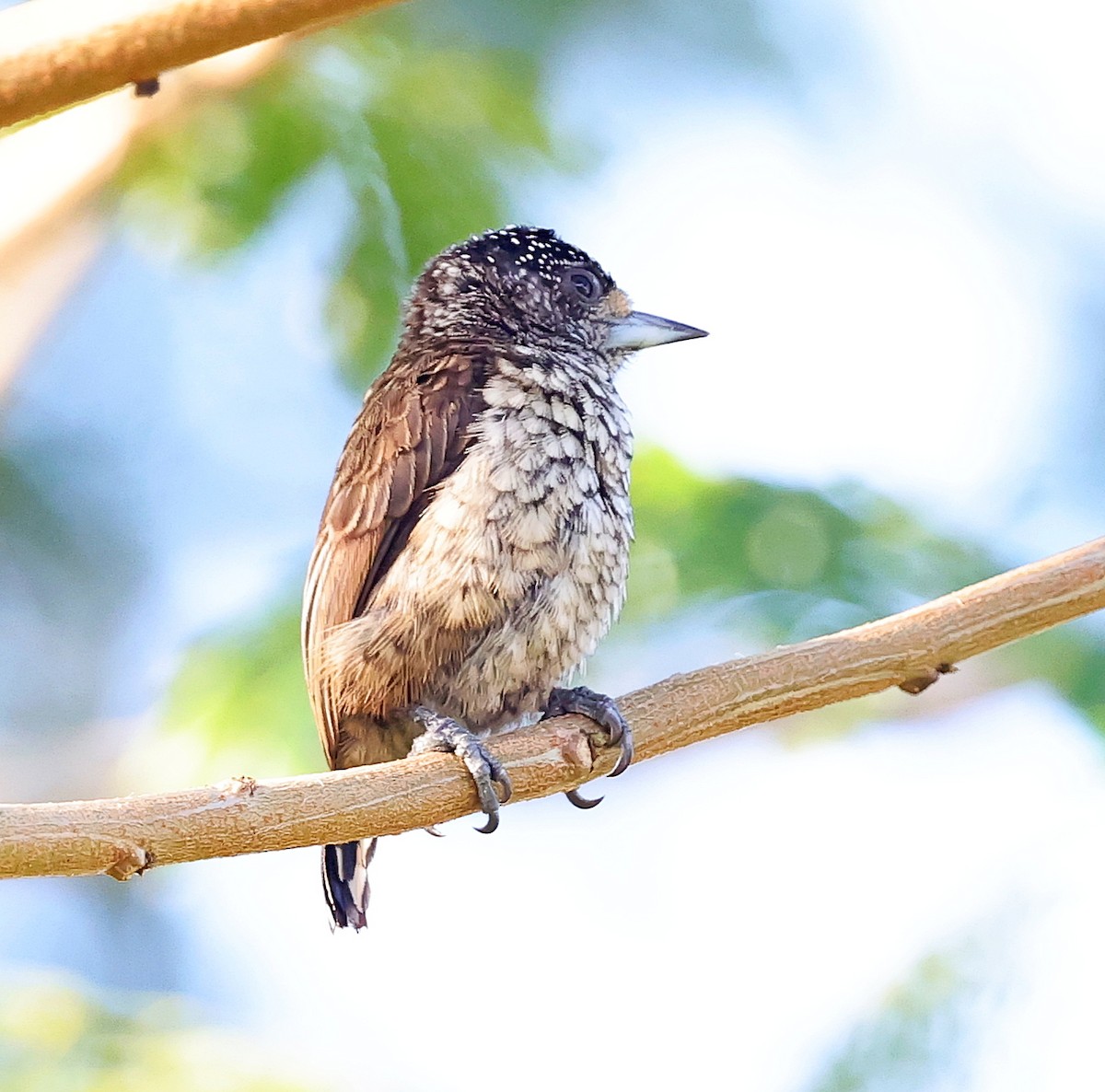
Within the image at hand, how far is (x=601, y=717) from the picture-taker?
2.66 metres

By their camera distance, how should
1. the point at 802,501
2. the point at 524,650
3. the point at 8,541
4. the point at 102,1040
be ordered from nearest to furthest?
1. the point at 524,650
2. the point at 102,1040
3. the point at 802,501
4. the point at 8,541

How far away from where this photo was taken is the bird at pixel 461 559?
2.90m

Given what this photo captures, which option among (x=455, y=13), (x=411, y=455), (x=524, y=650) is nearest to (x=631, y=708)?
(x=524, y=650)

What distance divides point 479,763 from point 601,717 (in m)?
0.26

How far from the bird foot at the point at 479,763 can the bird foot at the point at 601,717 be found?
22 centimetres

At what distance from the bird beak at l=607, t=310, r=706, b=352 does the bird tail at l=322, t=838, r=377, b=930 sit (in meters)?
1.27

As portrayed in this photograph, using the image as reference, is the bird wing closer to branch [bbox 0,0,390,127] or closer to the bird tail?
the bird tail

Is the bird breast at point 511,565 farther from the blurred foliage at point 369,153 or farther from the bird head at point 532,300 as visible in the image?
the blurred foliage at point 369,153

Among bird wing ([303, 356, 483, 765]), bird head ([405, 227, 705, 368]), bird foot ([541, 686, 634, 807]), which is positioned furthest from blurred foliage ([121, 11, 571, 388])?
bird foot ([541, 686, 634, 807])

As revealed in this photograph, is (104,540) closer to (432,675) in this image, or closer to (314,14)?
(432,675)

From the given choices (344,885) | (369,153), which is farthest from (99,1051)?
(369,153)

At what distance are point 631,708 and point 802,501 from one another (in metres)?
1.24

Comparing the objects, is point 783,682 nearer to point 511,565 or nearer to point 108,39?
point 511,565

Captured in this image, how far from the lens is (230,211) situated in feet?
13.0
